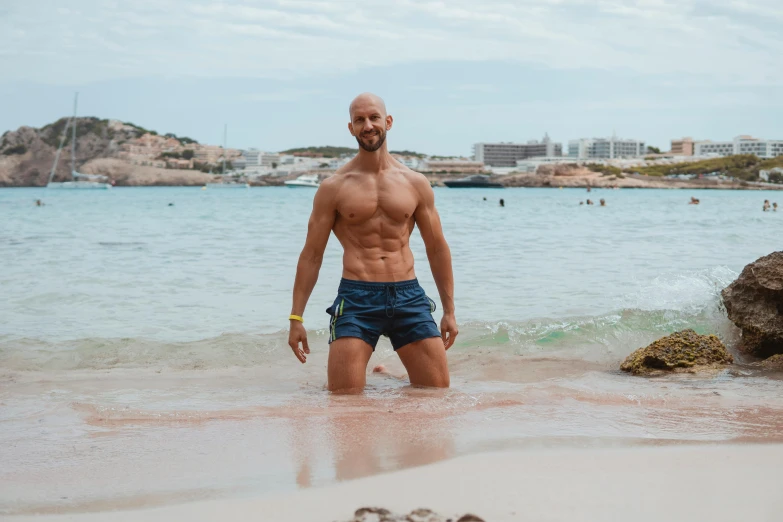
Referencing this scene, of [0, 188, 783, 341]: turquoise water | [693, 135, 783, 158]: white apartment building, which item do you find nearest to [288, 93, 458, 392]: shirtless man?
[0, 188, 783, 341]: turquoise water

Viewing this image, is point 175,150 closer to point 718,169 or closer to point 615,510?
point 718,169

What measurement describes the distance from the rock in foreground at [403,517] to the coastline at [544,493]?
70 mm

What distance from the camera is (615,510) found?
2.94 m

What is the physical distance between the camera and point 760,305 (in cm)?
693

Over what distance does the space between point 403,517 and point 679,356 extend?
161 inches

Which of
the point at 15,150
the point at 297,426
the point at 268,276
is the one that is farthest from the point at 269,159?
the point at 297,426

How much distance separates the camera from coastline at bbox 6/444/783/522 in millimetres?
2930

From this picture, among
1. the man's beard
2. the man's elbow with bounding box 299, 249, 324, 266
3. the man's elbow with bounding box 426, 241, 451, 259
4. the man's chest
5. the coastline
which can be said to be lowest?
the coastline

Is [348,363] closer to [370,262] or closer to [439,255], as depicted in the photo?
[370,262]

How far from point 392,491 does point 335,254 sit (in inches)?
549

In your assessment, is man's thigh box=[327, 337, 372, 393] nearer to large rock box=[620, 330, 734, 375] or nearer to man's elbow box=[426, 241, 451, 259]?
man's elbow box=[426, 241, 451, 259]

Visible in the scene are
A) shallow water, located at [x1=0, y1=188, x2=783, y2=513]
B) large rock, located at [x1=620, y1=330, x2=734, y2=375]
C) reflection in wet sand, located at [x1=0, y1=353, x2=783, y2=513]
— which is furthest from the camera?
large rock, located at [x1=620, y1=330, x2=734, y2=375]

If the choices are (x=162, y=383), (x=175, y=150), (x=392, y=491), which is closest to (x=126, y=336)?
(x=162, y=383)

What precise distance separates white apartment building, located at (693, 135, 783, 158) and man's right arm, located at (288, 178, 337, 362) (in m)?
179
